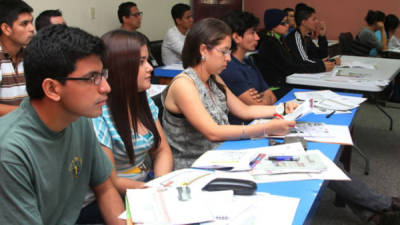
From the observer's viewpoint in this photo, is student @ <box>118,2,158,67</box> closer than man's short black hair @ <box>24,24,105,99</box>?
No

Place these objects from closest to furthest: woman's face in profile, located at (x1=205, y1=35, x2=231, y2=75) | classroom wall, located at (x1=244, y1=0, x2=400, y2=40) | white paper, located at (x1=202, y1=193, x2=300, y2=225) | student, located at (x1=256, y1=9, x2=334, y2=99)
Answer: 1. white paper, located at (x1=202, y1=193, x2=300, y2=225)
2. woman's face in profile, located at (x1=205, y1=35, x2=231, y2=75)
3. student, located at (x1=256, y1=9, x2=334, y2=99)
4. classroom wall, located at (x1=244, y1=0, x2=400, y2=40)

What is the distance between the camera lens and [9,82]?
7.92 feet

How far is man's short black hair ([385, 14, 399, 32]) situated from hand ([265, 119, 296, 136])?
5.85 m

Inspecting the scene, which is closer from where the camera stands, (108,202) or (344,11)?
(108,202)

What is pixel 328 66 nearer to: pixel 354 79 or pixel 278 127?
pixel 354 79

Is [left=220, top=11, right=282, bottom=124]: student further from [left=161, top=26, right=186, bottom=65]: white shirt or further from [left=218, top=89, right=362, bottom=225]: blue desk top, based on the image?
[left=161, top=26, right=186, bottom=65]: white shirt

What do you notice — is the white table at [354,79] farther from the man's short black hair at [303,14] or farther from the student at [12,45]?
the student at [12,45]

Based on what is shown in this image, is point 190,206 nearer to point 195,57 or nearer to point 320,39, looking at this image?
point 195,57

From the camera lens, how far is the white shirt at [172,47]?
4809 millimetres

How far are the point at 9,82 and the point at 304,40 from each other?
294cm

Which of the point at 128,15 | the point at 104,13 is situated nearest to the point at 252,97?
the point at 128,15

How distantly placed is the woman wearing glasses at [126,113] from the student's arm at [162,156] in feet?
0.33

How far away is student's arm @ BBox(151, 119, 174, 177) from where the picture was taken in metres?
1.77

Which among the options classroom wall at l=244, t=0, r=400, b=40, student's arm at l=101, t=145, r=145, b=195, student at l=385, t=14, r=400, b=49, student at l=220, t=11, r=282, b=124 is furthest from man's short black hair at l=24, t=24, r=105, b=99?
classroom wall at l=244, t=0, r=400, b=40
